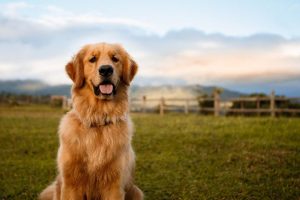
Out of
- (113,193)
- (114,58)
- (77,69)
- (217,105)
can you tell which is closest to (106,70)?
(114,58)

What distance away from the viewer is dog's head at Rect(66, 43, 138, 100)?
532 cm

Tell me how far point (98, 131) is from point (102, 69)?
812 mm

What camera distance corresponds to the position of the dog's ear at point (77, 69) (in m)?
5.49

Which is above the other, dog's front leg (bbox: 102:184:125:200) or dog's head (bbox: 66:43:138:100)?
dog's head (bbox: 66:43:138:100)

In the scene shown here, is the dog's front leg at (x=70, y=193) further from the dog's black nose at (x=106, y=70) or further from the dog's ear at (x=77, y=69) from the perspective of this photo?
the dog's black nose at (x=106, y=70)

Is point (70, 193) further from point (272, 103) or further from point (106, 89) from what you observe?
point (272, 103)

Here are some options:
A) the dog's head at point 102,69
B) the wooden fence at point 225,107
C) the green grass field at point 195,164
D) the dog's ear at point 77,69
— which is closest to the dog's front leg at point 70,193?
the dog's head at point 102,69

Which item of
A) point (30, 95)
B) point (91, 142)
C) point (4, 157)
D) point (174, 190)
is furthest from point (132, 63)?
point (30, 95)

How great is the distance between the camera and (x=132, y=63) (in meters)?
5.77

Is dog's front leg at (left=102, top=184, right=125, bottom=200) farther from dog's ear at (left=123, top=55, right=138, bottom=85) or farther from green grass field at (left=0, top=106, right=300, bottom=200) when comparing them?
green grass field at (left=0, top=106, right=300, bottom=200)

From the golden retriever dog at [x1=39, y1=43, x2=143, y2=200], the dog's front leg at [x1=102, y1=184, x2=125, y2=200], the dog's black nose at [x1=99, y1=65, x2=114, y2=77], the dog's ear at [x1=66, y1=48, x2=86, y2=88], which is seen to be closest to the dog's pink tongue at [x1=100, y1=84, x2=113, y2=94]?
the golden retriever dog at [x1=39, y1=43, x2=143, y2=200]

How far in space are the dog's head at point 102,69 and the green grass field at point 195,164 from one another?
8.56 feet

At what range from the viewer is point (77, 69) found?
18.2 ft

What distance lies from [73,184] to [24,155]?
23.8ft
